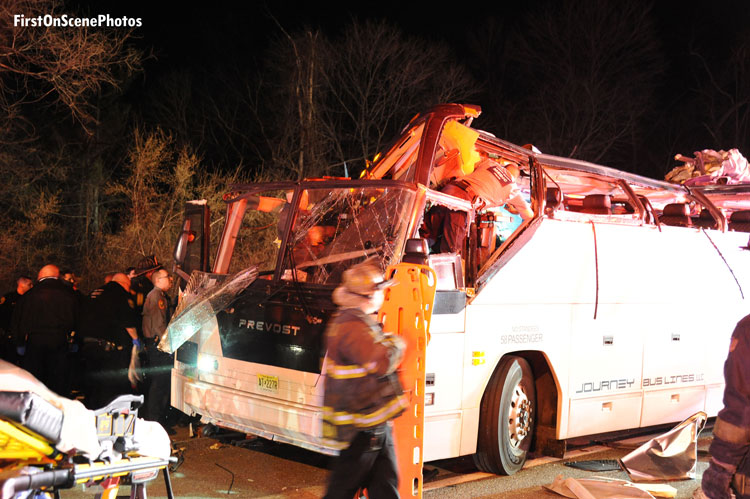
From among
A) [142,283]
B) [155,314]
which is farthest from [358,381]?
[142,283]

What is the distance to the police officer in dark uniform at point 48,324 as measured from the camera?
9.04 meters

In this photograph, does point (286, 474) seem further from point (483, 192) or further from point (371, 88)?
point (371, 88)

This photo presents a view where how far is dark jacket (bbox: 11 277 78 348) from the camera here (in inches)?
356

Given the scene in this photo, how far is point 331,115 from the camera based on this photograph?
2512cm

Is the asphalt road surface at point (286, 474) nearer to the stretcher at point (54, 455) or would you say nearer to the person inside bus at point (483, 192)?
the stretcher at point (54, 455)

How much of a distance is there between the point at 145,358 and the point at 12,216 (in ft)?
42.7

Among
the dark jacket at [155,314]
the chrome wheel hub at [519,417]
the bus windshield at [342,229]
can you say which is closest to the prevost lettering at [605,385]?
the chrome wheel hub at [519,417]

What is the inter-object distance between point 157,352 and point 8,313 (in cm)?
310

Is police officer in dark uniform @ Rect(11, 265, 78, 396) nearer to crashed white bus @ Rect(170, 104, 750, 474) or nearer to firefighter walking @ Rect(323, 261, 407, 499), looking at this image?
crashed white bus @ Rect(170, 104, 750, 474)

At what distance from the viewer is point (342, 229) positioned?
7.30 meters

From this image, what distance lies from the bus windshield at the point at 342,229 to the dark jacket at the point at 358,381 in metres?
1.89

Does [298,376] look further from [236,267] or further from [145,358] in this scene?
[145,358]

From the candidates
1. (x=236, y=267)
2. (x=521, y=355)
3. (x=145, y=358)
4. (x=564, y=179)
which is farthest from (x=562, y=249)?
(x=145, y=358)

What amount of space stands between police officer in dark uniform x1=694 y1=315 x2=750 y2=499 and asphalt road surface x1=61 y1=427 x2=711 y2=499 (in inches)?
125
